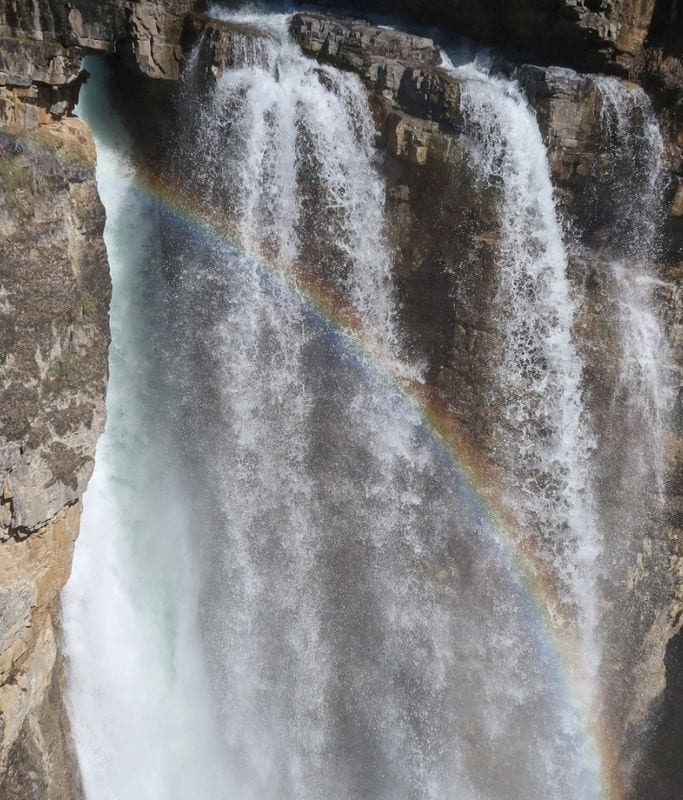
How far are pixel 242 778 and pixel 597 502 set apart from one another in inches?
282

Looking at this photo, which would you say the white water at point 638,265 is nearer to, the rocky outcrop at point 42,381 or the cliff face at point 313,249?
the cliff face at point 313,249

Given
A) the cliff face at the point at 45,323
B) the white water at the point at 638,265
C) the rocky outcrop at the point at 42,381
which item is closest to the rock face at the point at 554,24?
the white water at the point at 638,265

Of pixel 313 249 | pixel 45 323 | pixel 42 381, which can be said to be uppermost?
pixel 313 249

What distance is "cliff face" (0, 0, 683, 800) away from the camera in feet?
28.6

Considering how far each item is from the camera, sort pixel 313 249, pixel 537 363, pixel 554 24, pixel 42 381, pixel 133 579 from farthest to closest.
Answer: pixel 537 363 < pixel 554 24 < pixel 133 579 < pixel 313 249 < pixel 42 381

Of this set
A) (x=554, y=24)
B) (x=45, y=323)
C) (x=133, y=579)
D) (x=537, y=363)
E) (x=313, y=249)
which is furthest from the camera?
(x=537, y=363)

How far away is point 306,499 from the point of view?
11547mm

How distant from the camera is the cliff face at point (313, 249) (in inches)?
343

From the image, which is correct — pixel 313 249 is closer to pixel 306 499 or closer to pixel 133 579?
pixel 306 499

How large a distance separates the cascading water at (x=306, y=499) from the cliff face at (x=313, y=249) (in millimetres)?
370

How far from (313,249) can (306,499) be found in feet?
12.6

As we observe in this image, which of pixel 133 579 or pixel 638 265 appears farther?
pixel 638 265

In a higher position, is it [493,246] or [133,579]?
[493,246]

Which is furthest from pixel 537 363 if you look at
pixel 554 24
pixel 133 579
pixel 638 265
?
pixel 133 579
